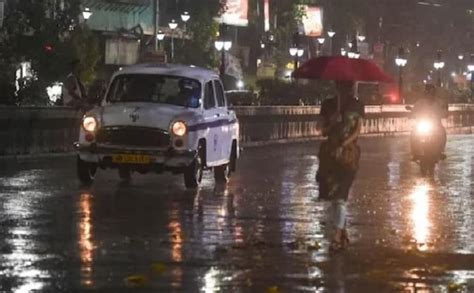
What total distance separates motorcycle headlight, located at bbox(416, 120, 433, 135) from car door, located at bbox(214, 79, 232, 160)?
533 centimetres

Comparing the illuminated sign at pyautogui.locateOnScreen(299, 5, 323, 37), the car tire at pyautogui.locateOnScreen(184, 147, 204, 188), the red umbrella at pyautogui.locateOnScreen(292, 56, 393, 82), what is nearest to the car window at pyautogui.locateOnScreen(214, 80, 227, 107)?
the car tire at pyautogui.locateOnScreen(184, 147, 204, 188)

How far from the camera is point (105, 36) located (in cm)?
6912

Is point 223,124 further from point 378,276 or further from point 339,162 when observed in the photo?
point 378,276

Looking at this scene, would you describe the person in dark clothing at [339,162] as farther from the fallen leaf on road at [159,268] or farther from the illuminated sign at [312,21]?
the illuminated sign at [312,21]

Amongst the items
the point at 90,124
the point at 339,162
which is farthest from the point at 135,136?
the point at 339,162

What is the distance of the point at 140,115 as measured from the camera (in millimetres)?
20781

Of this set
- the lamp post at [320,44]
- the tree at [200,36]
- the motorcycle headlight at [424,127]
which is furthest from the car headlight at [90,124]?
the lamp post at [320,44]

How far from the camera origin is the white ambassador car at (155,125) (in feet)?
68.4

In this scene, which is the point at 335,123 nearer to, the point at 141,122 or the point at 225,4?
the point at 141,122

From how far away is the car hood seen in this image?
68.2ft

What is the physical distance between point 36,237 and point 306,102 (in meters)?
41.7

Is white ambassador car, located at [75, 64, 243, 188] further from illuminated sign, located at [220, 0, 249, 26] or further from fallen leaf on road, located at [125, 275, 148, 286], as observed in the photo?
illuminated sign, located at [220, 0, 249, 26]

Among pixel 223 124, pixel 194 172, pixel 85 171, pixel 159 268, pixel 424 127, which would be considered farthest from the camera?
pixel 424 127

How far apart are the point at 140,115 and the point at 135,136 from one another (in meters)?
0.32
